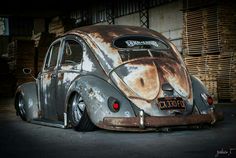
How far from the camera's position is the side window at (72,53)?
25.4ft

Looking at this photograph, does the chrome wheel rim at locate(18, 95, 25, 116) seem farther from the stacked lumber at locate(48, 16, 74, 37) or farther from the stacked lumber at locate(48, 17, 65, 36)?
the stacked lumber at locate(48, 17, 65, 36)

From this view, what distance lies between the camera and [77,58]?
7.77 meters

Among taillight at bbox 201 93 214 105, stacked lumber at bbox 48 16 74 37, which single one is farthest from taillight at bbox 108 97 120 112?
stacked lumber at bbox 48 16 74 37

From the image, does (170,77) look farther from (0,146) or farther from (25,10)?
(25,10)

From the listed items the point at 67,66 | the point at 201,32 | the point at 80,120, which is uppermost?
the point at 201,32

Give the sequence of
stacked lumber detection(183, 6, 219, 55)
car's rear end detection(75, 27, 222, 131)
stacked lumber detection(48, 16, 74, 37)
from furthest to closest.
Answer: stacked lumber detection(48, 16, 74, 37) → stacked lumber detection(183, 6, 219, 55) → car's rear end detection(75, 27, 222, 131)

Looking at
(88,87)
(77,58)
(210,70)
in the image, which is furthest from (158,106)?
(210,70)

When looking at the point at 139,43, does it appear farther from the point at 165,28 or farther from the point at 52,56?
the point at 165,28

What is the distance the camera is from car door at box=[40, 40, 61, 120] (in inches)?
320

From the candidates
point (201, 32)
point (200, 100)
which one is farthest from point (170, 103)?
point (201, 32)

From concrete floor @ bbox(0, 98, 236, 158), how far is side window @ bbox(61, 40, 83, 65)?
120cm

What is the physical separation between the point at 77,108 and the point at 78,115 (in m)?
0.12

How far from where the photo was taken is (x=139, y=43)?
7625 mm

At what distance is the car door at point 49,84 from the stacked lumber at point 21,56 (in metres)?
11.8
